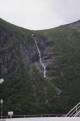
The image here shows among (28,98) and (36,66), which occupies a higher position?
(36,66)

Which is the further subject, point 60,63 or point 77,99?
point 60,63

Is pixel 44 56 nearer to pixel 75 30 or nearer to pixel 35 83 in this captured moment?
pixel 35 83

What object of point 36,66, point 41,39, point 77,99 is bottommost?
point 77,99

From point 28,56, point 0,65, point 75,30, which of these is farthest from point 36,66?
point 75,30

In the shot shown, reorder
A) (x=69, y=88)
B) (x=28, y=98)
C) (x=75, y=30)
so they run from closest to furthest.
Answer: (x=28, y=98)
(x=69, y=88)
(x=75, y=30)

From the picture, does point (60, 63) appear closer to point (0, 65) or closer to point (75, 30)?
point (0, 65)

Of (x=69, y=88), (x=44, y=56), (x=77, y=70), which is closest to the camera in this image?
(x=69, y=88)

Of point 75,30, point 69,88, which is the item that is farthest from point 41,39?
point 69,88
